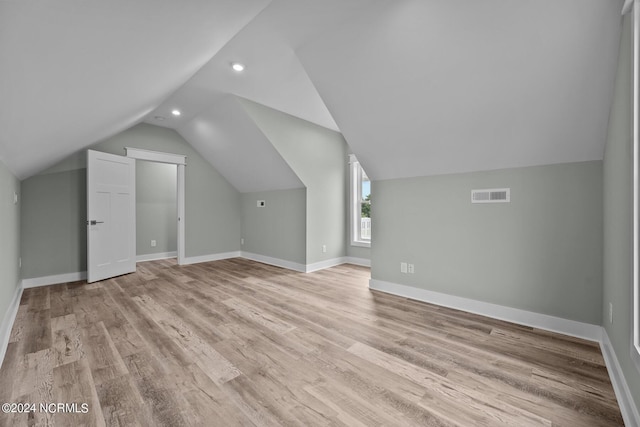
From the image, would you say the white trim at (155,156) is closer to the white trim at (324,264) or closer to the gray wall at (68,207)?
the gray wall at (68,207)

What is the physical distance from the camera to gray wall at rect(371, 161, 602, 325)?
7.63 feet

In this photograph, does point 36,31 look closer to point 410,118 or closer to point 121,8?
point 121,8

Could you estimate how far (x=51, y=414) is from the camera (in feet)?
4.84

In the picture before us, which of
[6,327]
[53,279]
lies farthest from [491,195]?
[53,279]

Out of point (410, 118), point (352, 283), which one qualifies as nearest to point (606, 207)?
point (410, 118)

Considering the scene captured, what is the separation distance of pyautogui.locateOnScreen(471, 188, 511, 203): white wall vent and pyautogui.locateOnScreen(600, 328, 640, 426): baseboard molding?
4.21ft

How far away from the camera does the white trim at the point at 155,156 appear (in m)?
4.81

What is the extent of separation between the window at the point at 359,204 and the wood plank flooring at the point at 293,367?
7.70 feet

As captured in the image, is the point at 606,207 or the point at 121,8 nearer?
the point at 121,8

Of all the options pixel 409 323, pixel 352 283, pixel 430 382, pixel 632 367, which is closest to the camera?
pixel 632 367

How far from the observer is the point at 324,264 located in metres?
5.15

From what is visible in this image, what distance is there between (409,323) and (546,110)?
2149 millimetres

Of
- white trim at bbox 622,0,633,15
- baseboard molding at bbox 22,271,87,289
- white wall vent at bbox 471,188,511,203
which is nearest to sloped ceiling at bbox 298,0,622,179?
white trim at bbox 622,0,633,15

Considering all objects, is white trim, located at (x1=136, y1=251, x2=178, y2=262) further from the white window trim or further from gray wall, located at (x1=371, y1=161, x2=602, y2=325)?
the white window trim
